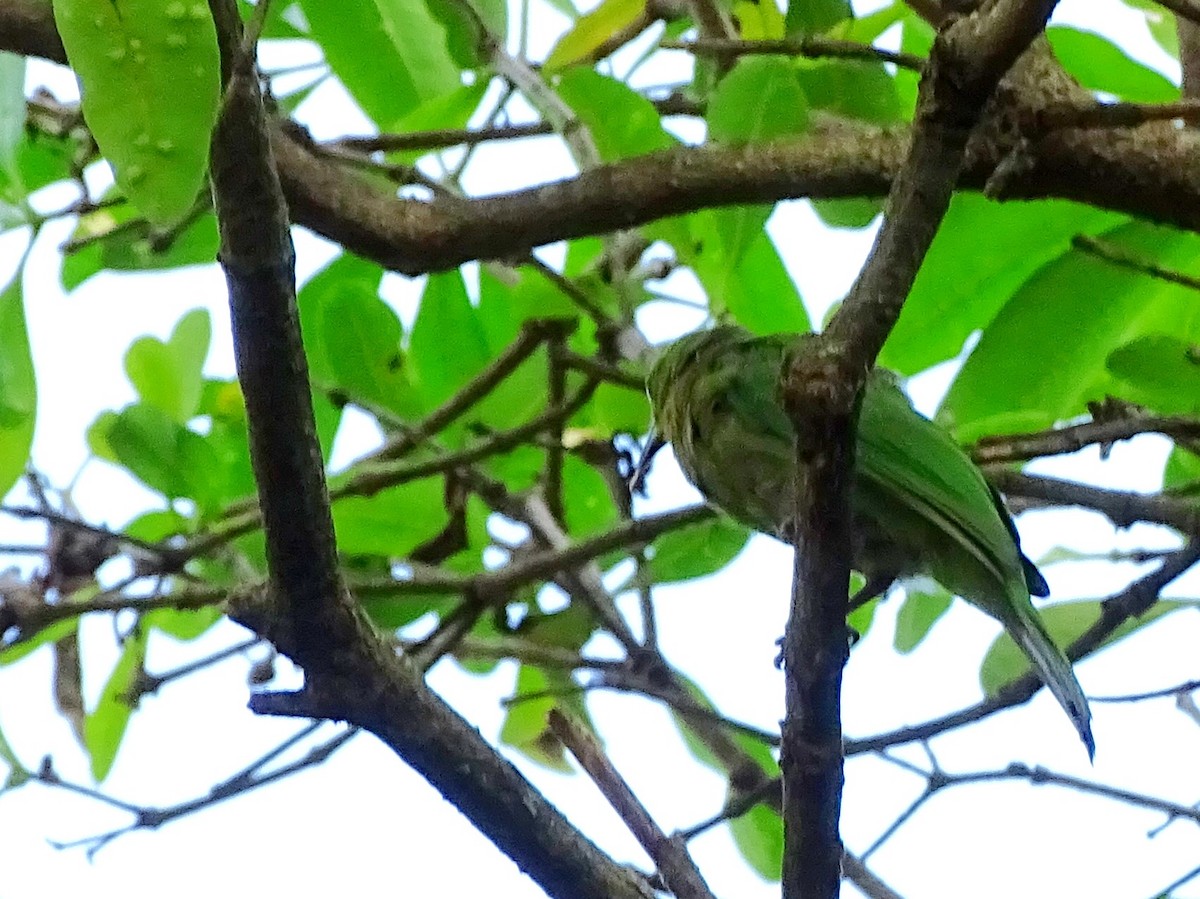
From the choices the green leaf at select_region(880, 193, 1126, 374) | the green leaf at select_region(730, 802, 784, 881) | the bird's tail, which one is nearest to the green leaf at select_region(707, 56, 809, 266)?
the green leaf at select_region(880, 193, 1126, 374)

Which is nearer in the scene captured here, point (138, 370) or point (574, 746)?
point (574, 746)

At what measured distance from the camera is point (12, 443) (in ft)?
5.78

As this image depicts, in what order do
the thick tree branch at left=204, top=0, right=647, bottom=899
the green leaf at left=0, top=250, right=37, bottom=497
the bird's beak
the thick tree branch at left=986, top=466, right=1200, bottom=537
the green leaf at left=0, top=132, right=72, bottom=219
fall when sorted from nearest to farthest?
the thick tree branch at left=204, top=0, right=647, bottom=899
the green leaf at left=0, top=250, right=37, bottom=497
the thick tree branch at left=986, top=466, right=1200, bottom=537
the green leaf at left=0, top=132, right=72, bottom=219
the bird's beak

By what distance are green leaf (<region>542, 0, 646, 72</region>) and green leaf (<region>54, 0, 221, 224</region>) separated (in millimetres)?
1224

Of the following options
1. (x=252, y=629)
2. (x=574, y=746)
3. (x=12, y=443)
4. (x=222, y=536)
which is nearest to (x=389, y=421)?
(x=222, y=536)

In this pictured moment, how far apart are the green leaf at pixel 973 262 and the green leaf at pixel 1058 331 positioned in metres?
0.03

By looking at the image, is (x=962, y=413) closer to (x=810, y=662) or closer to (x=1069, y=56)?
(x=1069, y=56)

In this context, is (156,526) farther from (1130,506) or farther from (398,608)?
(1130,506)

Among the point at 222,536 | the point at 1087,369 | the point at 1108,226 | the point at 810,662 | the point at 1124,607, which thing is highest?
the point at 1108,226

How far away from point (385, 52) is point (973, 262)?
80 centimetres

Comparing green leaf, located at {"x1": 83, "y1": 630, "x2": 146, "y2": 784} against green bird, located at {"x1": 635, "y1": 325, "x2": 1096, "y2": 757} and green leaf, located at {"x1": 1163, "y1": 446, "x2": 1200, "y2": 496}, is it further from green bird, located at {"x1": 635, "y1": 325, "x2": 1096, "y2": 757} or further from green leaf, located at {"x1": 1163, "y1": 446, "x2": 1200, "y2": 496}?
green leaf, located at {"x1": 1163, "y1": 446, "x2": 1200, "y2": 496}

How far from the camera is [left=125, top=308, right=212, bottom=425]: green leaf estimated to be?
2.05 metres

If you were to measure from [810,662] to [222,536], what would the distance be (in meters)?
0.99

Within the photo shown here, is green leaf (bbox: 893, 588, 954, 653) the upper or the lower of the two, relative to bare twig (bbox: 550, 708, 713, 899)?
upper
